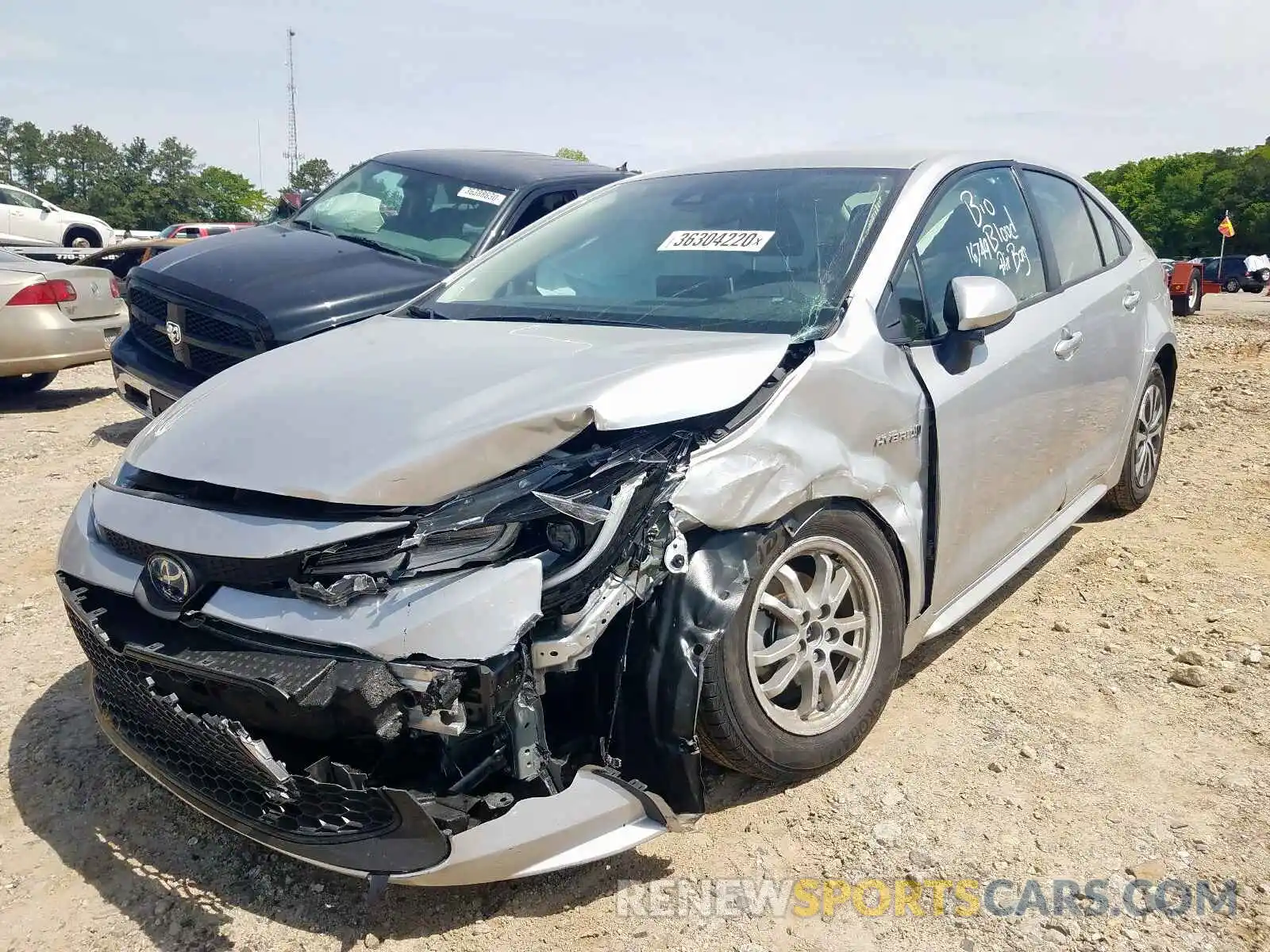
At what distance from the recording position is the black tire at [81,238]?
77.1 feet

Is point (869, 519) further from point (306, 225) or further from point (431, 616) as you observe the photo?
point (306, 225)

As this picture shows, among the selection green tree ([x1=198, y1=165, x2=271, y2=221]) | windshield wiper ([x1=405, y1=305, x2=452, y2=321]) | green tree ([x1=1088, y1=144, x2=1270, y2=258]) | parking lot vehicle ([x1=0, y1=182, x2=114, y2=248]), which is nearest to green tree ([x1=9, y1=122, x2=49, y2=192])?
green tree ([x1=198, y1=165, x2=271, y2=221])

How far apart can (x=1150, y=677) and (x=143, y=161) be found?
92118 mm

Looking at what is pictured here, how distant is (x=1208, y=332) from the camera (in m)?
13.2

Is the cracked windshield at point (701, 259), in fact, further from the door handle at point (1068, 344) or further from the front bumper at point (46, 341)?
the front bumper at point (46, 341)

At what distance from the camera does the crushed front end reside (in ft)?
6.28

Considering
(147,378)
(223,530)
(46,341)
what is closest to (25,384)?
(46,341)

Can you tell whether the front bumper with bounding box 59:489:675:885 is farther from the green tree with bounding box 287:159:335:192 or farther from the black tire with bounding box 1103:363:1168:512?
the green tree with bounding box 287:159:335:192

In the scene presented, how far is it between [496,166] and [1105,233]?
3727mm

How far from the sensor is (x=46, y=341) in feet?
23.6

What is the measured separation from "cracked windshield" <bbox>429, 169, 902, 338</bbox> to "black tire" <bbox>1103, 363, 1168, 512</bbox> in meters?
2.13

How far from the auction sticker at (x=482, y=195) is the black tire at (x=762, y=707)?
160 inches

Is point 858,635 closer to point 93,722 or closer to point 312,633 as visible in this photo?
point 312,633

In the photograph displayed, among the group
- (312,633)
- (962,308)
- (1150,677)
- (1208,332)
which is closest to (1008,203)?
(962,308)
